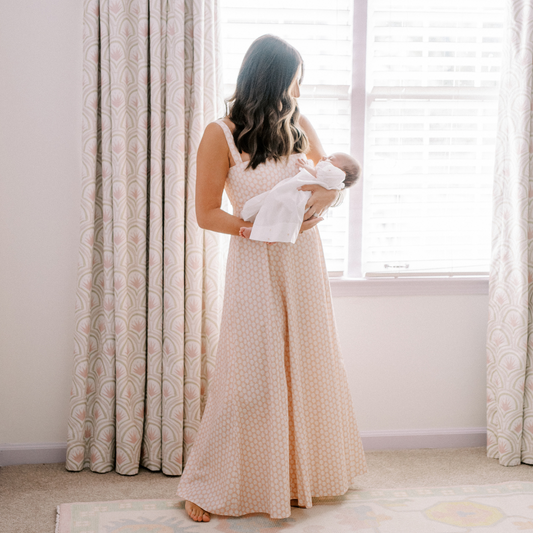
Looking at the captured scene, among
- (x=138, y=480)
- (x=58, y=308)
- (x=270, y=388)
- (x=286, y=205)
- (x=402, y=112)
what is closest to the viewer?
(x=286, y=205)

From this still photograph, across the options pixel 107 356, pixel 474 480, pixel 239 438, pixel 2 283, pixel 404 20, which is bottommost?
pixel 474 480

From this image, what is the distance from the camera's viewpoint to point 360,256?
243cm

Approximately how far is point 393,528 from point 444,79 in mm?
1829

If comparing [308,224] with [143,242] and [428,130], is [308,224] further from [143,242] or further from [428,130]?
[428,130]

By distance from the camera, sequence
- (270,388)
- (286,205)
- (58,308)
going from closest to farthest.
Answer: (286,205)
(270,388)
(58,308)


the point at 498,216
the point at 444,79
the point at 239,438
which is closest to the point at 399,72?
the point at 444,79

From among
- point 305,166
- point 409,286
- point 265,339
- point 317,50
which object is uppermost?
point 317,50

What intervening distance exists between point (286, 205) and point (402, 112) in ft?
3.23

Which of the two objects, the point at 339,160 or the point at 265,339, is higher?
the point at 339,160

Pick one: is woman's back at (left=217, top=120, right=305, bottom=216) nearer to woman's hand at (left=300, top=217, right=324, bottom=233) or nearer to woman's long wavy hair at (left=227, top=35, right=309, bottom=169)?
woman's long wavy hair at (left=227, top=35, right=309, bottom=169)

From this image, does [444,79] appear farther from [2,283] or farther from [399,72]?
[2,283]

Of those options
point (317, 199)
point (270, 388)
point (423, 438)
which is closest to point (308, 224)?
point (317, 199)

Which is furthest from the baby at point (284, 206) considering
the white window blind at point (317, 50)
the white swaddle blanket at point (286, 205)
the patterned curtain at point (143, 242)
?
the white window blind at point (317, 50)

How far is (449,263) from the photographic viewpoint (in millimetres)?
2439
